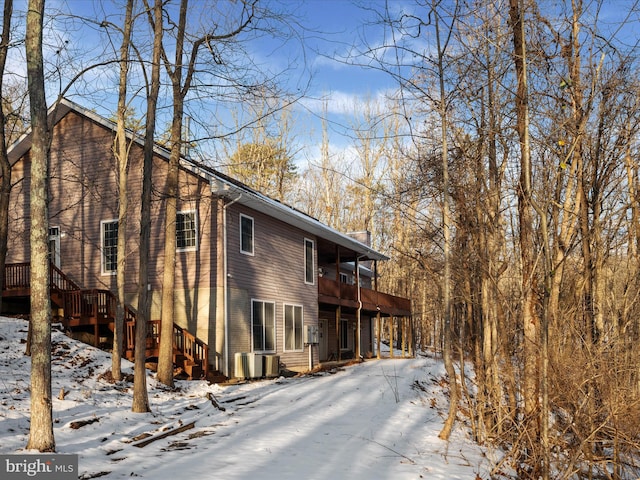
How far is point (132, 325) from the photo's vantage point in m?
16.3

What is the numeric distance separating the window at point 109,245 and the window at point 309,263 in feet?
23.5

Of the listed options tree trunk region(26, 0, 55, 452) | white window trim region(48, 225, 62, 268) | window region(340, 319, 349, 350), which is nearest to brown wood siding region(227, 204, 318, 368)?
white window trim region(48, 225, 62, 268)

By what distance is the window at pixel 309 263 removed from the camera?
2258cm

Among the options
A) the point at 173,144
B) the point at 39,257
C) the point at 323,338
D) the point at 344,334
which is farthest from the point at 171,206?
the point at 344,334

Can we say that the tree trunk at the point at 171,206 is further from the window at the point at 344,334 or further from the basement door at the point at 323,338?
the window at the point at 344,334

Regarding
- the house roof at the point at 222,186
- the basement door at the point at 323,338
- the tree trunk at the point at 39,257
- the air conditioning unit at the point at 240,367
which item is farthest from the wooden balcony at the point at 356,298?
the tree trunk at the point at 39,257

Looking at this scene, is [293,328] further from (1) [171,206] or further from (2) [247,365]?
(1) [171,206]

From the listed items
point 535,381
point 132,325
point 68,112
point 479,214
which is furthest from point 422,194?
point 68,112

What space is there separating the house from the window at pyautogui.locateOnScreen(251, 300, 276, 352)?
0.11 ft

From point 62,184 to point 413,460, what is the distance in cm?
1577

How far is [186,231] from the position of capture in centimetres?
1764

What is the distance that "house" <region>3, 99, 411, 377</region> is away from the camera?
16.9 metres

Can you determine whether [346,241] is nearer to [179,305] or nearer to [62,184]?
[179,305]

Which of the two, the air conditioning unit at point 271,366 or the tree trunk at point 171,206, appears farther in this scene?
the air conditioning unit at point 271,366
